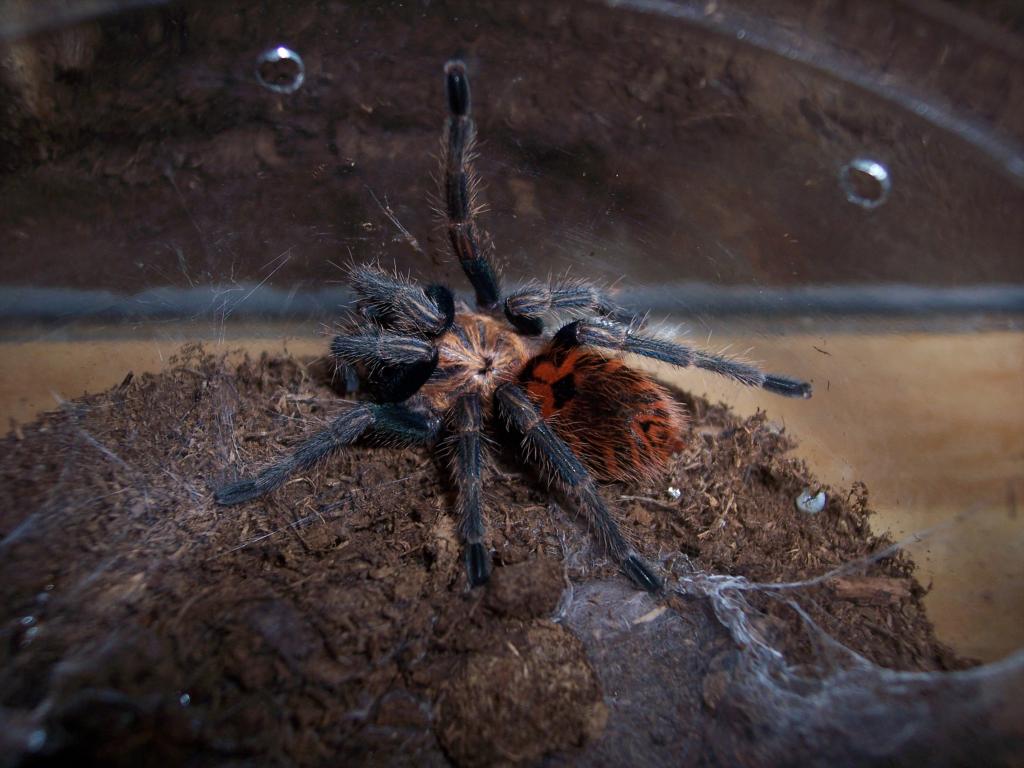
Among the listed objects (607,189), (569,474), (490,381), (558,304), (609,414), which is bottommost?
(490,381)

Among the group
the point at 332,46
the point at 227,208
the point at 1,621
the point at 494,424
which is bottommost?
the point at 494,424

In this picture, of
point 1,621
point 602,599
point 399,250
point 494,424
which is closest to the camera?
point 1,621

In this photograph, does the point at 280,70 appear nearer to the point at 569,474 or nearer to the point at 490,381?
the point at 490,381

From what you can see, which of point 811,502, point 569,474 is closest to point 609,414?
point 569,474

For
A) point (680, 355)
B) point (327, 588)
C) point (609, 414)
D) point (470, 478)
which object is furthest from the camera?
point (680, 355)

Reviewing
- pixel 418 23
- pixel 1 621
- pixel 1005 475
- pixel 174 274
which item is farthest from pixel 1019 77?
pixel 1 621

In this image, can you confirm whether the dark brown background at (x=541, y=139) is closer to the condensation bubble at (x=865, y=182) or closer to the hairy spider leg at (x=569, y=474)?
the condensation bubble at (x=865, y=182)

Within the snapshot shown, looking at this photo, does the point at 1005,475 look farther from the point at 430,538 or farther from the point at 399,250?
the point at 399,250

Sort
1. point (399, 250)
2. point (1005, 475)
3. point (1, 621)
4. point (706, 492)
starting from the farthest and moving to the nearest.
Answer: point (399, 250) < point (706, 492) < point (1005, 475) < point (1, 621)

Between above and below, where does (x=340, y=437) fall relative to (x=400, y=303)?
below
